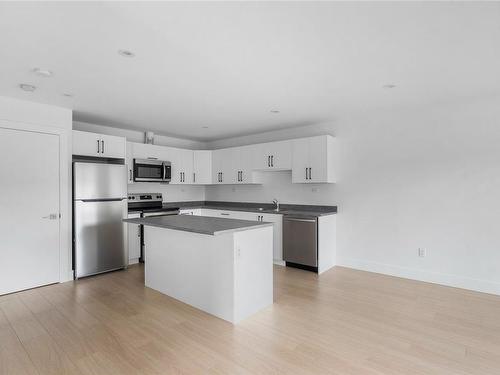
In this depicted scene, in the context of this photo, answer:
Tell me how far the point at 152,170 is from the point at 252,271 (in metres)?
3.16

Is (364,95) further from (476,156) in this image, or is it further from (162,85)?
(162,85)

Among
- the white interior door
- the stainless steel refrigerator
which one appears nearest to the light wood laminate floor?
the white interior door

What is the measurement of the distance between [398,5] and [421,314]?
2.83 metres

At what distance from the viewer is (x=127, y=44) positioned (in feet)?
7.28

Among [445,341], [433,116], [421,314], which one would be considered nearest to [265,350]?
[445,341]

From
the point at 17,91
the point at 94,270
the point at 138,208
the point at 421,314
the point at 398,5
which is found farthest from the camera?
the point at 138,208

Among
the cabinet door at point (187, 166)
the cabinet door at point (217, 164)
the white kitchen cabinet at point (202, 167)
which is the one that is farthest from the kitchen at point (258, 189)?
the white kitchen cabinet at point (202, 167)

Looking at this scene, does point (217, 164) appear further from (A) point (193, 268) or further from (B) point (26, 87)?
(B) point (26, 87)

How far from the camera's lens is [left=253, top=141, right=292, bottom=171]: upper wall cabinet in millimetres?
5035

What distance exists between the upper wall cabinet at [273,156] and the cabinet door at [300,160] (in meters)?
0.11

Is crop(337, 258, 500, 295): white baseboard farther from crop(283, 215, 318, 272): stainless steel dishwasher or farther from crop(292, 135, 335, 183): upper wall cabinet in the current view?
crop(292, 135, 335, 183): upper wall cabinet

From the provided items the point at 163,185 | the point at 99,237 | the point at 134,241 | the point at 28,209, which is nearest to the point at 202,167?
the point at 163,185

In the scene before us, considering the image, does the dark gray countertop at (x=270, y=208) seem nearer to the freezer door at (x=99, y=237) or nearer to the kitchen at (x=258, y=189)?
the kitchen at (x=258, y=189)

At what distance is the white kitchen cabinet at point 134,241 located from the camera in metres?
4.82
